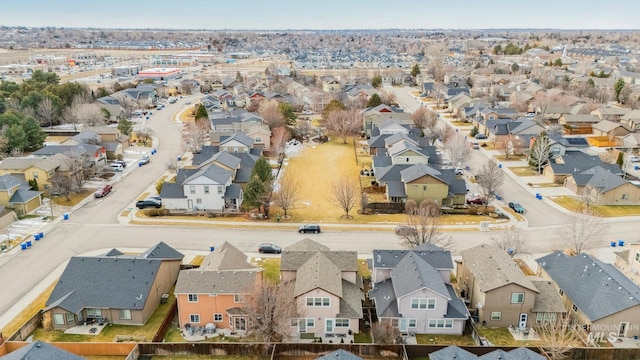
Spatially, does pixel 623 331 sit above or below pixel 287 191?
below

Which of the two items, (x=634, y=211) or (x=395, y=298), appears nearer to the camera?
(x=395, y=298)

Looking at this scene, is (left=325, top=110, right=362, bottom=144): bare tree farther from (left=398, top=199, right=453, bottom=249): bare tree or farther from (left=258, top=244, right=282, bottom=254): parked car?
(left=258, top=244, right=282, bottom=254): parked car

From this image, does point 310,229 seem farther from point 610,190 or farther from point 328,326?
point 610,190

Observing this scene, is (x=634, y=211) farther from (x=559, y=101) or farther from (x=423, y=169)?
(x=559, y=101)

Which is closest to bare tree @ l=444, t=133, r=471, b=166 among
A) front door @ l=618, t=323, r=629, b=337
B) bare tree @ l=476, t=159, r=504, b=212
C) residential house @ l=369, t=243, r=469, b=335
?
bare tree @ l=476, t=159, r=504, b=212

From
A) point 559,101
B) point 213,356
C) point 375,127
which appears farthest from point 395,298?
point 559,101

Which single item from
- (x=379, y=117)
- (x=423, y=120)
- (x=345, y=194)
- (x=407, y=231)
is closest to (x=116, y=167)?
(x=345, y=194)

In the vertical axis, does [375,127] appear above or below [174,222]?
above

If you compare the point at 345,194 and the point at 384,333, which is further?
the point at 345,194

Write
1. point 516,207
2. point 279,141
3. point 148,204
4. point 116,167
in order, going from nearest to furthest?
point 516,207, point 148,204, point 116,167, point 279,141
